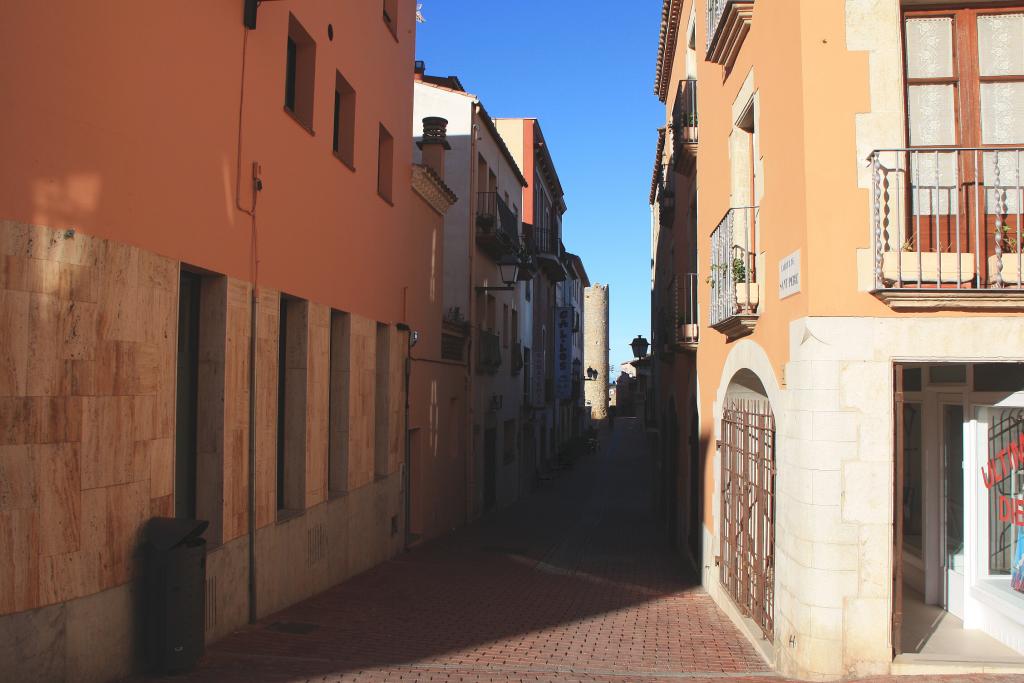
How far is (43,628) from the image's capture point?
5.19 metres

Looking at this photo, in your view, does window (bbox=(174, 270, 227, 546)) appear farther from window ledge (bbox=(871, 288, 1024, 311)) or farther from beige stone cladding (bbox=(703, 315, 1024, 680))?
window ledge (bbox=(871, 288, 1024, 311))

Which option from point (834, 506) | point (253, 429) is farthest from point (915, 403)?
point (253, 429)

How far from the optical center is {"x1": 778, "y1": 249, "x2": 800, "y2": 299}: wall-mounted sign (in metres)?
6.78

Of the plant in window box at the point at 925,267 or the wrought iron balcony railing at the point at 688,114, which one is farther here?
the wrought iron balcony railing at the point at 688,114

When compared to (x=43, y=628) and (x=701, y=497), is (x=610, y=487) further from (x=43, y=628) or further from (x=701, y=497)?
(x=43, y=628)

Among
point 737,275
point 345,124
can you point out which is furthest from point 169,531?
point 345,124

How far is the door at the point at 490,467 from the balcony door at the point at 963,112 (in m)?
16.3

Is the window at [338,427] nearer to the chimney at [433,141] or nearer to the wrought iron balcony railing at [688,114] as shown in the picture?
the wrought iron balcony railing at [688,114]

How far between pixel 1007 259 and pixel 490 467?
17974 millimetres

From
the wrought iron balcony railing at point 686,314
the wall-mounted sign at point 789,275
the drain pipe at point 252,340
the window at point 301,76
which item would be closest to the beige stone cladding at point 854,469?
the wall-mounted sign at point 789,275

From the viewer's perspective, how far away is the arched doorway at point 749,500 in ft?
25.8

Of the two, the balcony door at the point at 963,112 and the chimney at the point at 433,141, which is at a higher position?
the chimney at the point at 433,141

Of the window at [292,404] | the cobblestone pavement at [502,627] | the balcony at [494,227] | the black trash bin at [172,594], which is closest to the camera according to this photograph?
the black trash bin at [172,594]

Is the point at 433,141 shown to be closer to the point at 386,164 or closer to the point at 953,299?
the point at 386,164
